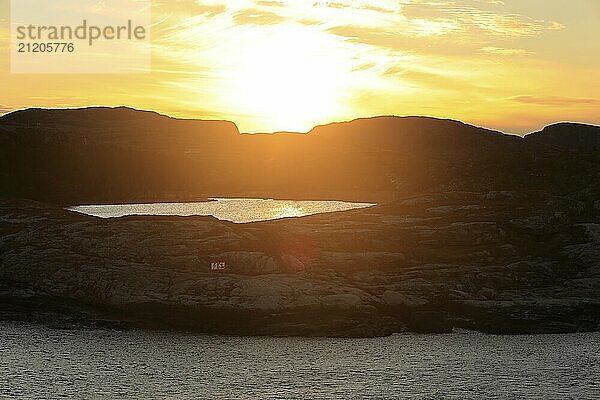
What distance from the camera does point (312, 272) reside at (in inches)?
2258

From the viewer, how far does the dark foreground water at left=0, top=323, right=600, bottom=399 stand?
38062mm

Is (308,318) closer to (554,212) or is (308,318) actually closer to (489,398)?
(489,398)

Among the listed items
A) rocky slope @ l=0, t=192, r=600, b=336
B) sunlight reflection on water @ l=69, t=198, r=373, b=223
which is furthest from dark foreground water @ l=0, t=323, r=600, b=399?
sunlight reflection on water @ l=69, t=198, r=373, b=223

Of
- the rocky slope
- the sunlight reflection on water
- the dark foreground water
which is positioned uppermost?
the sunlight reflection on water

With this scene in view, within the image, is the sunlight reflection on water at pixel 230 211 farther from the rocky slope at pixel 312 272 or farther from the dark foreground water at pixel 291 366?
the dark foreground water at pixel 291 366

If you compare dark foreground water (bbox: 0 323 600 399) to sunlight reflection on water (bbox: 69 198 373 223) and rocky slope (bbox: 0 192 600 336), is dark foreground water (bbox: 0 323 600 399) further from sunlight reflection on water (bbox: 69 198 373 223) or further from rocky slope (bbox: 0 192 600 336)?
sunlight reflection on water (bbox: 69 198 373 223)

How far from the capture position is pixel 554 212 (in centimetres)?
7138

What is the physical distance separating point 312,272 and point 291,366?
598 inches

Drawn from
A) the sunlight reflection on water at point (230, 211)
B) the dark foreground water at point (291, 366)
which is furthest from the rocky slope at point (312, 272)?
the sunlight reflection on water at point (230, 211)

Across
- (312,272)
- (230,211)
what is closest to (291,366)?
(312,272)

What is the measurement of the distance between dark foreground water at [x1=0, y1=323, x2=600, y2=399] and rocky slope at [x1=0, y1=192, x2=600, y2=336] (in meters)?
2.20

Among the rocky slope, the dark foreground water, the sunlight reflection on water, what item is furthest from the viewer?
the sunlight reflection on water

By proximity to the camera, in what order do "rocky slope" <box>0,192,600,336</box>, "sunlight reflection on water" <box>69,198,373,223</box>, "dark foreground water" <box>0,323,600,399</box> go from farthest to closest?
"sunlight reflection on water" <box>69,198,373,223</box>, "rocky slope" <box>0,192,600,336</box>, "dark foreground water" <box>0,323,600,399</box>

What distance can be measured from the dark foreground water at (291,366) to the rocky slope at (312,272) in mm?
2199
